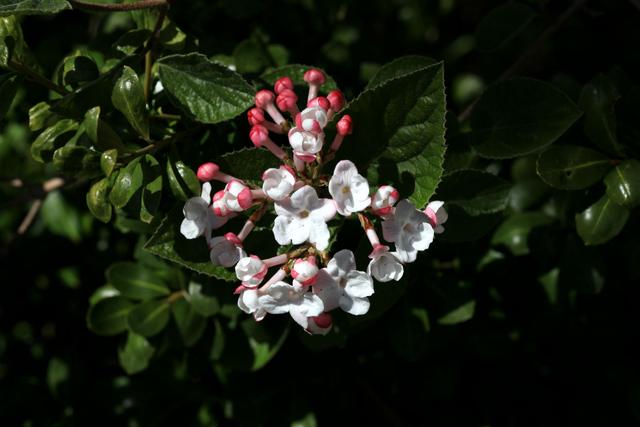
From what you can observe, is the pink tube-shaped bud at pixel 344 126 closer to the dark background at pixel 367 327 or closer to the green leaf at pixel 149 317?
the dark background at pixel 367 327

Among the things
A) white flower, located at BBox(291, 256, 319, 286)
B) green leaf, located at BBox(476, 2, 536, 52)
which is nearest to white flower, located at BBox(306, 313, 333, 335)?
white flower, located at BBox(291, 256, 319, 286)

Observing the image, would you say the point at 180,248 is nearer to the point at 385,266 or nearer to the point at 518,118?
the point at 385,266

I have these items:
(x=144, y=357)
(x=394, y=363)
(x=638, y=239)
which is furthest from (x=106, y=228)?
(x=638, y=239)

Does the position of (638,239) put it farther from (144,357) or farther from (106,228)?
(106,228)

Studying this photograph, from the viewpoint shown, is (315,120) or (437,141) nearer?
(315,120)

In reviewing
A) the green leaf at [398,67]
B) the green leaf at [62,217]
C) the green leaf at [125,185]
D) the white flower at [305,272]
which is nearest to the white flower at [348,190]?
the white flower at [305,272]

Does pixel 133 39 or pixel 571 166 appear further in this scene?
pixel 571 166

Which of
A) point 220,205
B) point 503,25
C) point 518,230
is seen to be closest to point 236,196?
point 220,205
